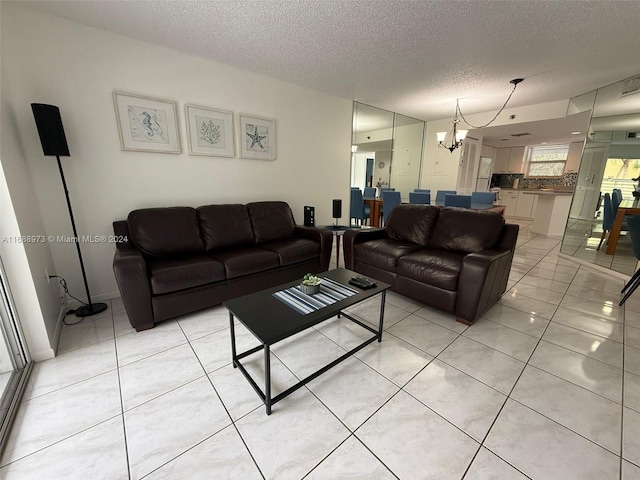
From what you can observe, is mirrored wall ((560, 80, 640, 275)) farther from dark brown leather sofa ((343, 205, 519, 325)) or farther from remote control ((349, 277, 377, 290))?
remote control ((349, 277, 377, 290))

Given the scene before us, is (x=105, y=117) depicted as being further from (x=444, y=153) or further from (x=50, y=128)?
(x=444, y=153)

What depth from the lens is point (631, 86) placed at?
325 centimetres

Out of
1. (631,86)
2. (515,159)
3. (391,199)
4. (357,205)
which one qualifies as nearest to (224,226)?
(391,199)

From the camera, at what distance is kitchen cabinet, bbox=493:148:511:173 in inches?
328

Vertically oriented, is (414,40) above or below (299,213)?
above

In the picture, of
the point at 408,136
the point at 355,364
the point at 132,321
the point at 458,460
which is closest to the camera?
the point at 458,460

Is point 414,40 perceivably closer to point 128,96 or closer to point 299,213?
point 299,213

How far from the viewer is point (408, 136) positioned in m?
6.21

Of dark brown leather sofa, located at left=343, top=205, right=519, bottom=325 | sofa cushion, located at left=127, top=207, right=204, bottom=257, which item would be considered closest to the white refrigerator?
dark brown leather sofa, located at left=343, top=205, right=519, bottom=325

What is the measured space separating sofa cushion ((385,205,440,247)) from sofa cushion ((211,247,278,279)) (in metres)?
1.49

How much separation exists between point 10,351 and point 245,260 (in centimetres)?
151

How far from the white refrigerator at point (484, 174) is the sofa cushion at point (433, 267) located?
18.9ft

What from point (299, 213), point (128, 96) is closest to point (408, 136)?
point (299, 213)

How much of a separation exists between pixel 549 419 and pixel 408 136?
238 inches
